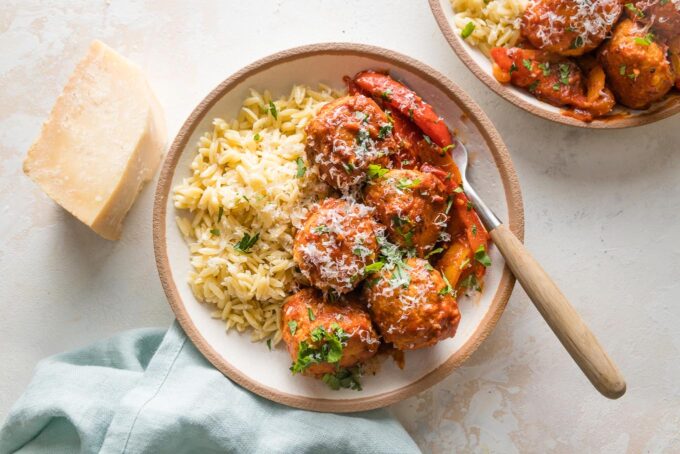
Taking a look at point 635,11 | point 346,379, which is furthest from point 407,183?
point 635,11

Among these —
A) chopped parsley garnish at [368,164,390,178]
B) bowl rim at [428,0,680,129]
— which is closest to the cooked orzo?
chopped parsley garnish at [368,164,390,178]

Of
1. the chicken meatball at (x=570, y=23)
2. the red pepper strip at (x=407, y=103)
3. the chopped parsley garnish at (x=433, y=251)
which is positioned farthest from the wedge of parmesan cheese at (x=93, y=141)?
the chicken meatball at (x=570, y=23)

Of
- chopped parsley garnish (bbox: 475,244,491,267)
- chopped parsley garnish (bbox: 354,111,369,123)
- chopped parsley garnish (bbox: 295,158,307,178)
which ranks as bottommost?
chopped parsley garnish (bbox: 475,244,491,267)

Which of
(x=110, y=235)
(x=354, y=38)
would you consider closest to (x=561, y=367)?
(x=354, y=38)

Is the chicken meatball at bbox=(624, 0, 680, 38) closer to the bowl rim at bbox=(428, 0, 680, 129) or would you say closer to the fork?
the bowl rim at bbox=(428, 0, 680, 129)

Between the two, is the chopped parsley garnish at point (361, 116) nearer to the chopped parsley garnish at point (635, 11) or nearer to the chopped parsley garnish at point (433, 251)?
the chopped parsley garnish at point (433, 251)

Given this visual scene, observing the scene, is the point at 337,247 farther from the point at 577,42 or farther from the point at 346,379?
the point at 577,42
